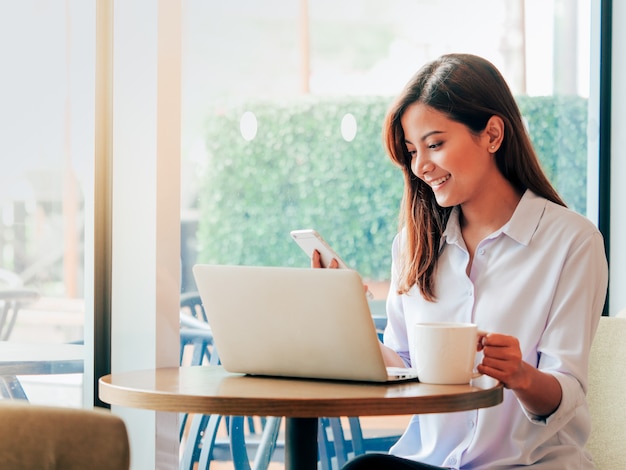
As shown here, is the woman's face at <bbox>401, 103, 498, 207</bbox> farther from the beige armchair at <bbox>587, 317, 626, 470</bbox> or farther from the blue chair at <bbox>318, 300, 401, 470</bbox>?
the blue chair at <bbox>318, 300, 401, 470</bbox>

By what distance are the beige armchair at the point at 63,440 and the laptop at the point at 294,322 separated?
18.4 inches

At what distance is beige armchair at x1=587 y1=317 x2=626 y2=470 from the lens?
186 cm

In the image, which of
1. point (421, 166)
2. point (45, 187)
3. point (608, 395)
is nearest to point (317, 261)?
point (421, 166)

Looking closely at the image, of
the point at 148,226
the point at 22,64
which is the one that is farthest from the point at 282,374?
the point at 22,64

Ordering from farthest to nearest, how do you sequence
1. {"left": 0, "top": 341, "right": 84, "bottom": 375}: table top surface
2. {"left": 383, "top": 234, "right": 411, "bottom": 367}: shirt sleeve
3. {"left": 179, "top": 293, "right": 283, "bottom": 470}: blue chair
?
1. {"left": 179, "top": 293, "right": 283, "bottom": 470}: blue chair
2. {"left": 0, "top": 341, "right": 84, "bottom": 375}: table top surface
3. {"left": 383, "top": 234, "right": 411, "bottom": 367}: shirt sleeve

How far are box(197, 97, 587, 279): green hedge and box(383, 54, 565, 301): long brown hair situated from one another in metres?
0.95

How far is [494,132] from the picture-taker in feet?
5.84

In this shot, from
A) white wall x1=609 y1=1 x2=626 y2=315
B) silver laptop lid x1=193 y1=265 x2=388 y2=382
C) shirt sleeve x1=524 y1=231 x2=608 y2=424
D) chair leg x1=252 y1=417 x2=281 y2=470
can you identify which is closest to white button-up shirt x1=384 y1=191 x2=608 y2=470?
shirt sleeve x1=524 y1=231 x2=608 y2=424

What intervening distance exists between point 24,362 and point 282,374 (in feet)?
2.97

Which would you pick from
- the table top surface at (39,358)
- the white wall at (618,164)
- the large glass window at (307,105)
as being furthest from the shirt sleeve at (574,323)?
the white wall at (618,164)

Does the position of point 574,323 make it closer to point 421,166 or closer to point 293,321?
point 421,166

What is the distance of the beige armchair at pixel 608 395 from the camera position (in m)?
1.86

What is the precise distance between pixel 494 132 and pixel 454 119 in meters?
0.09

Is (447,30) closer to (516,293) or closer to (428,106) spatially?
(428,106)
